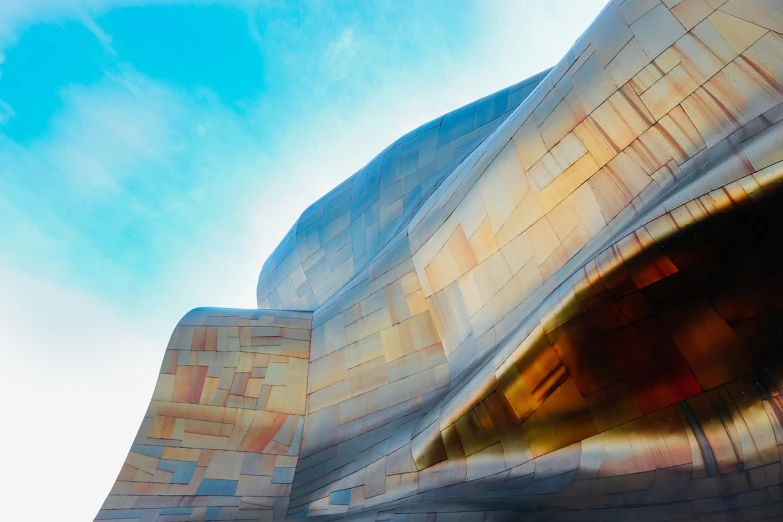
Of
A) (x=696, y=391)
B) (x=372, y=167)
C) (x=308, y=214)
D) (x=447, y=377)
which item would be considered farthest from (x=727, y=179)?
(x=308, y=214)

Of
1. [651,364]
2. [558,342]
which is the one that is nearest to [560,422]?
[558,342]

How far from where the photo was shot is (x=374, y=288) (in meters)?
11.5

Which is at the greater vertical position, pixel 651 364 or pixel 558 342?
pixel 558 342

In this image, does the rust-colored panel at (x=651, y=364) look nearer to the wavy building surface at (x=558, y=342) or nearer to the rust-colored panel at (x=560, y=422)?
the wavy building surface at (x=558, y=342)

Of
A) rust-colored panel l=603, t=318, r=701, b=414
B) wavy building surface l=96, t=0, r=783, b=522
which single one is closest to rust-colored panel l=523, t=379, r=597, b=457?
wavy building surface l=96, t=0, r=783, b=522

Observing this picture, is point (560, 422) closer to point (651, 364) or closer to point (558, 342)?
point (558, 342)

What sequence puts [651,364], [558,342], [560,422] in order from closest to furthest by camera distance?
1. [651,364]
2. [558,342]
3. [560,422]

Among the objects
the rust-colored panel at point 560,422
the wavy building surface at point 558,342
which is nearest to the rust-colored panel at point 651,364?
the wavy building surface at point 558,342

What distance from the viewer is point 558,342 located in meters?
6.64

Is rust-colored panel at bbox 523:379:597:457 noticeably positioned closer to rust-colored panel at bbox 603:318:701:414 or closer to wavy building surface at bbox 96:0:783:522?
wavy building surface at bbox 96:0:783:522

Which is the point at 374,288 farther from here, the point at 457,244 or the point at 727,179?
the point at 727,179

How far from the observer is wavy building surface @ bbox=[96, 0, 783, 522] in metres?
5.45

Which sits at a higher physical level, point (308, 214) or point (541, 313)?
point (308, 214)

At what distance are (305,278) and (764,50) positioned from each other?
40.3 ft
